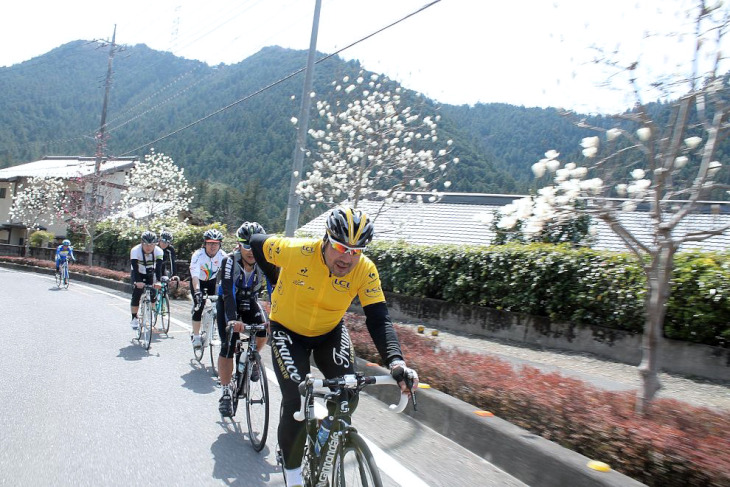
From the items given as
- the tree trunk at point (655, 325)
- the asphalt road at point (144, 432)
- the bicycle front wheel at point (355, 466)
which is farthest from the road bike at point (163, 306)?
the bicycle front wheel at point (355, 466)

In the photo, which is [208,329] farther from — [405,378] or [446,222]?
[446,222]

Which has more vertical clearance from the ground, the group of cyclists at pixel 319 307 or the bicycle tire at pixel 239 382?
the group of cyclists at pixel 319 307

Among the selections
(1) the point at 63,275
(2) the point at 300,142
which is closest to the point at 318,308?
(2) the point at 300,142

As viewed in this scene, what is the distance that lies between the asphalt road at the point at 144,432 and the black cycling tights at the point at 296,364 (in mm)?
792

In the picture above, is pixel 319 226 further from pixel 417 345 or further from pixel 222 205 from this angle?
pixel 222 205

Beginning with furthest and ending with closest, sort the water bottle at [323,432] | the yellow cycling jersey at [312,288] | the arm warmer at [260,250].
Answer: the arm warmer at [260,250], the yellow cycling jersey at [312,288], the water bottle at [323,432]

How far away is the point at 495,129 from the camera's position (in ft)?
81.6

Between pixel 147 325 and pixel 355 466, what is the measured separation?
25.2 feet

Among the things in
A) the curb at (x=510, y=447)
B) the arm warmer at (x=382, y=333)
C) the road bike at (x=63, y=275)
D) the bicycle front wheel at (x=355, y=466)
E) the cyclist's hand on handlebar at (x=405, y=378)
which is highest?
the arm warmer at (x=382, y=333)

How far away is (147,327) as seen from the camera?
9.86 meters

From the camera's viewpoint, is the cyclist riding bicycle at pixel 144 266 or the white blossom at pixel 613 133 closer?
the white blossom at pixel 613 133

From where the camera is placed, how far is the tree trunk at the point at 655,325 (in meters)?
5.20

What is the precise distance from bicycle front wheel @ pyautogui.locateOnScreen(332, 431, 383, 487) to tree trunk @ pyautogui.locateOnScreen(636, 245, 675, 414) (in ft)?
10.3

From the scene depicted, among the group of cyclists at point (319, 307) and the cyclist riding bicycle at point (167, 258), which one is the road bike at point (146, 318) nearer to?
the cyclist riding bicycle at point (167, 258)
